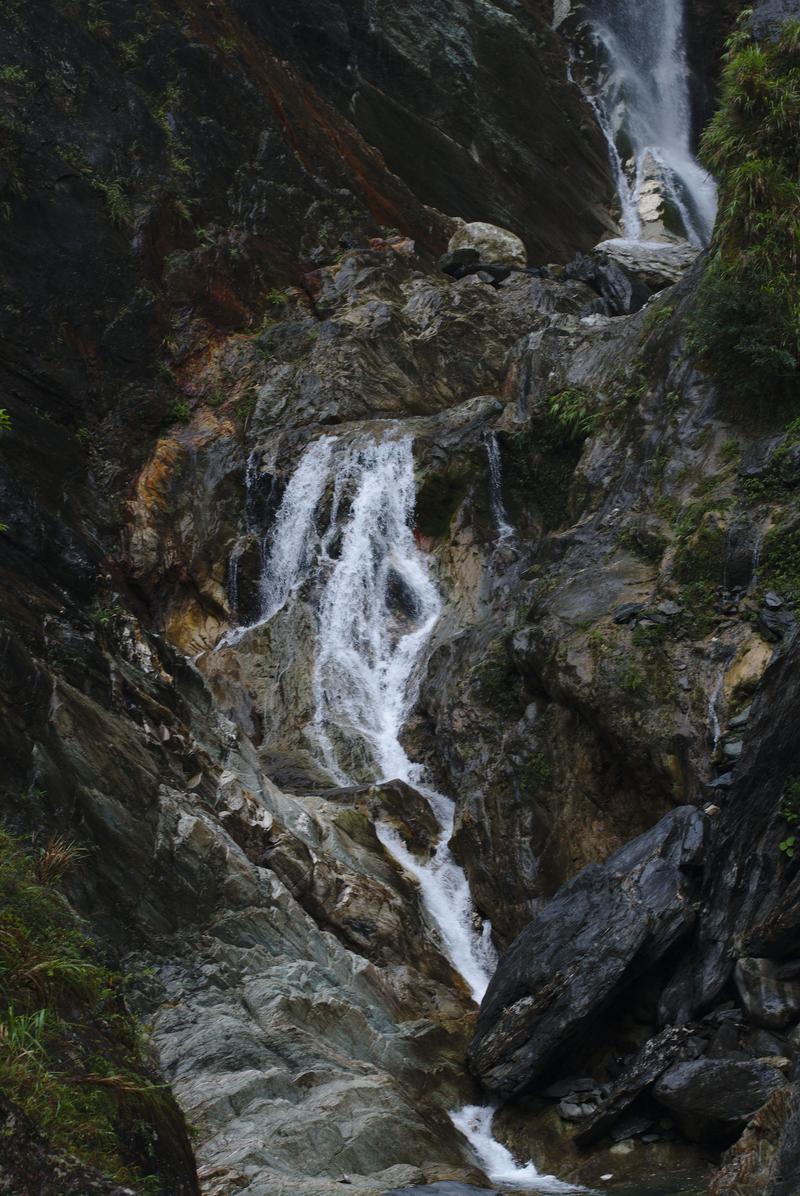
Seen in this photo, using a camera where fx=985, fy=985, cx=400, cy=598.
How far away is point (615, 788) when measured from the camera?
12742 millimetres

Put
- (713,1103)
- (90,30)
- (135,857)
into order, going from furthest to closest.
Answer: (90,30), (135,857), (713,1103)

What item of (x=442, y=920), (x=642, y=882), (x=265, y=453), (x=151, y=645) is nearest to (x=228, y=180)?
(x=265, y=453)

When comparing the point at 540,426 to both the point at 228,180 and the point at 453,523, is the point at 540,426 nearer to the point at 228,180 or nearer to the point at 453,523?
the point at 453,523

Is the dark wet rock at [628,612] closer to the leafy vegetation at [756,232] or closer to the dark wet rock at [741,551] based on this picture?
the dark wet rock at [741,551]

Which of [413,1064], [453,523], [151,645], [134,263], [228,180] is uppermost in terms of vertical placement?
[228,180]

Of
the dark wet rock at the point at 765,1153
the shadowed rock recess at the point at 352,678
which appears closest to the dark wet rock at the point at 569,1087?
the shadowed rock recess at the point at 352,678

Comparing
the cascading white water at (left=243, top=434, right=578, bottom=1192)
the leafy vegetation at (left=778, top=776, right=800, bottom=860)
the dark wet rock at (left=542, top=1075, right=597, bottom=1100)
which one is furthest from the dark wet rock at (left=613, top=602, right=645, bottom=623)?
the dark wet rock at (left=542, top=1075, right=597, bottom=1100)

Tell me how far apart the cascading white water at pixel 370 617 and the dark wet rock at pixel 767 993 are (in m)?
5.11

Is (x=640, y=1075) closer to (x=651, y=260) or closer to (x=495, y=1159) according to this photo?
(x=495, y=1159)

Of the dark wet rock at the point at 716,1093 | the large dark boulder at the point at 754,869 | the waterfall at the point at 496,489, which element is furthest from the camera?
the waterfall at the point at 496,489

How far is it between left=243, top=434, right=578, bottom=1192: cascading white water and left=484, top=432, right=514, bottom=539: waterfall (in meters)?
1.89

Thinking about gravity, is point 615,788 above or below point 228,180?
below

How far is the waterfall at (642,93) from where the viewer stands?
137 feet

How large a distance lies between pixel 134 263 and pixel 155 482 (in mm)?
6963
